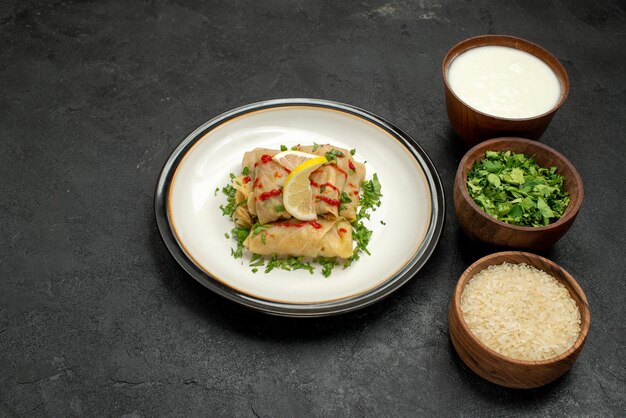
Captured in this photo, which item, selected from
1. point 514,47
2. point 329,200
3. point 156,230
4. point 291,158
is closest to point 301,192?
point 329,200

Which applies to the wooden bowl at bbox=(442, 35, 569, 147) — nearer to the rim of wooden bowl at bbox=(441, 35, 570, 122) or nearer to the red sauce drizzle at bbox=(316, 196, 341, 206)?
the rim of wooden bowl at bbox=(441, 35, 570, 122)

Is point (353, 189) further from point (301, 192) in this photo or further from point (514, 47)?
point (514, 47)

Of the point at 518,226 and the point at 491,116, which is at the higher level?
the point at 491,116

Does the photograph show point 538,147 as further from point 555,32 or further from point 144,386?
point 144,386

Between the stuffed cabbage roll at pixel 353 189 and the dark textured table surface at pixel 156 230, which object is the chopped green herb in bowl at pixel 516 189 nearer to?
the dark textured table surface at pixel 156 230

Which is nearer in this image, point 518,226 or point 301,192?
point 518,226

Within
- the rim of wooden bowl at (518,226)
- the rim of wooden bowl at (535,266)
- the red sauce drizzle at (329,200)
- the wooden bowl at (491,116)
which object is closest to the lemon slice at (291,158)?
the red sauce drizzle at (329,200)

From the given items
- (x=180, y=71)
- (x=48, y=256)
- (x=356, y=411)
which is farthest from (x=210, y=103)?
(x=356, y=411)
